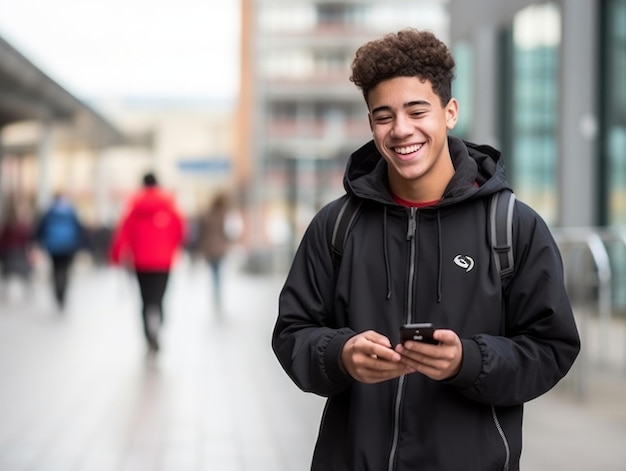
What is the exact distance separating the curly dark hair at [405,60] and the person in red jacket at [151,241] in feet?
30.8

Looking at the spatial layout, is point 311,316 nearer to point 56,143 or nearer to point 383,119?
point 383,119

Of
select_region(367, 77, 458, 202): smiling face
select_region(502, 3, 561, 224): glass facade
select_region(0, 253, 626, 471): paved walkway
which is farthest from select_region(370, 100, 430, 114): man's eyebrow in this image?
select_region(502, 3, 561, 224): glass facade

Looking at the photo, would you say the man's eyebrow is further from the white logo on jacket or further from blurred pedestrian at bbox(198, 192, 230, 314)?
blurred pedestrian at bbox(198, 192, 230, 314)

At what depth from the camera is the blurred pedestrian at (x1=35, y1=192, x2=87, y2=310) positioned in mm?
18828

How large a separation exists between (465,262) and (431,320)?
0.49 ft

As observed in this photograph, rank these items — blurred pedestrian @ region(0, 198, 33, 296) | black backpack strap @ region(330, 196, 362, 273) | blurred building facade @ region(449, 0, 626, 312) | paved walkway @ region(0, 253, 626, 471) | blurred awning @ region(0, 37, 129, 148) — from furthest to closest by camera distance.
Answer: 1. blurred pedestrian @ region(0, 198, 33, 296)
2. blurred awning @ region(0, 37, 129, 148)
3. blurred building facade @ region(449, 0, 626, 312)
4. paved walkway @ region(0, 253, 626, 471)
5. black backpack strap @ region(330, 196, 362, 273)

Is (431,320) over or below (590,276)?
over

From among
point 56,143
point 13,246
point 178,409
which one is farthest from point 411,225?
point 56,143

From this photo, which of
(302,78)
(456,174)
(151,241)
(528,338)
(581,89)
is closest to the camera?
(528,338)

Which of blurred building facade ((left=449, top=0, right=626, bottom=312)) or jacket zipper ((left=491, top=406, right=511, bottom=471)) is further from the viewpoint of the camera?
blurred building facade ((left=449, top=0, right=626, bottom=312))

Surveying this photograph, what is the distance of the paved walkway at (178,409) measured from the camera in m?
7.24

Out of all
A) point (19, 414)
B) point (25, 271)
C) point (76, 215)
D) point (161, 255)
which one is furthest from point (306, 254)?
point (25, 271)

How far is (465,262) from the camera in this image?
274 cm

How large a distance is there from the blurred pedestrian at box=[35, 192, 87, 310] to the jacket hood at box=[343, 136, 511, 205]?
1625 cm
